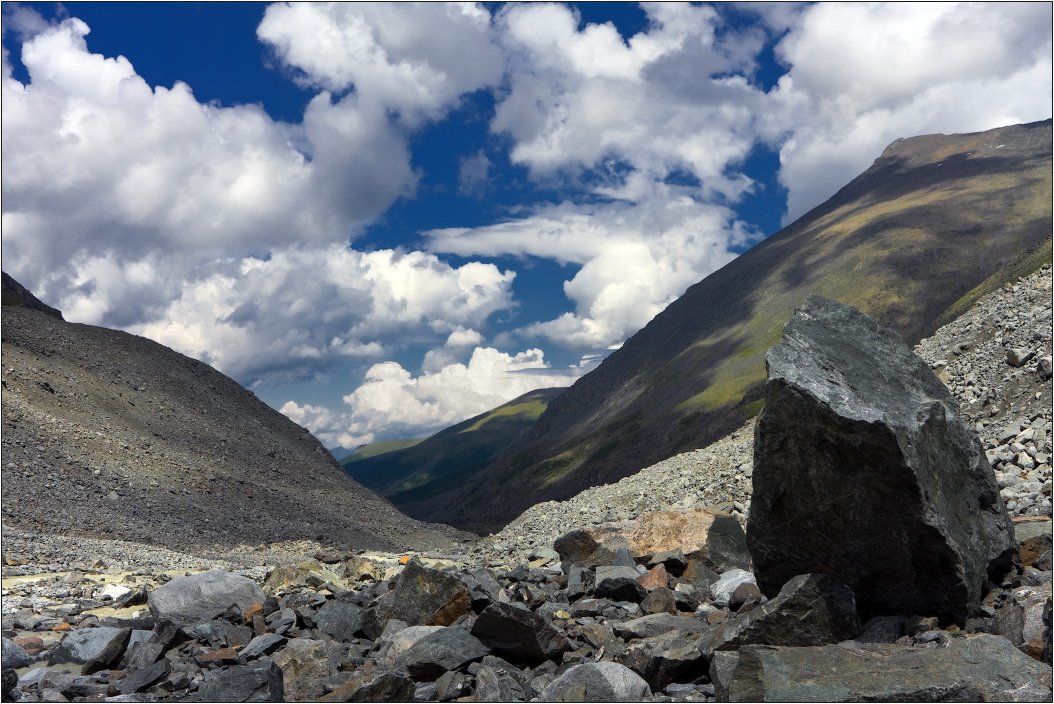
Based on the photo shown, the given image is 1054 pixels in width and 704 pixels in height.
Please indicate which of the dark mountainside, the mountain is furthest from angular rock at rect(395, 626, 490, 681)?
the dark mountainside

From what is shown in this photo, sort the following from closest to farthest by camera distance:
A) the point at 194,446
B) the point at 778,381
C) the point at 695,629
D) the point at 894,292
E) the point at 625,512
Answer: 1. the point at 778,381
2. the point at 695,629
3. the point at 625,512
4. the point at 194,446
5. the point at 894,292

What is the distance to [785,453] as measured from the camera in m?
10.4

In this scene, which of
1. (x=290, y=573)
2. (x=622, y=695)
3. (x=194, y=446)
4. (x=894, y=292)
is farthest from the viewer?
(x=894, y=292)

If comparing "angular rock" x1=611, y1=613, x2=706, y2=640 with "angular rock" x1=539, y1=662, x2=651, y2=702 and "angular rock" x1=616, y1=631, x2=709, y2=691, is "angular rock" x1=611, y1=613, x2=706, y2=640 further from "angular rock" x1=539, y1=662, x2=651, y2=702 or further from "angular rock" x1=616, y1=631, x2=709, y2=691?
"angular rock" x1=539, y1=662, x2=651, y2=702

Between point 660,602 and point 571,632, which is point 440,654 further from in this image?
point 660,602

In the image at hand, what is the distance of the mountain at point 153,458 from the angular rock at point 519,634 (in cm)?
3535

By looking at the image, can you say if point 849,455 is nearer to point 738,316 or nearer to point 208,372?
point 208,372

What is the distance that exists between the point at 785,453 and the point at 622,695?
3929 millimetres

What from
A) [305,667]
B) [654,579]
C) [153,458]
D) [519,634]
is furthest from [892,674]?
[153,458]

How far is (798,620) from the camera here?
385 inches

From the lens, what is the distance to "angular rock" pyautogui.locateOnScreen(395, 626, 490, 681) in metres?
10.6

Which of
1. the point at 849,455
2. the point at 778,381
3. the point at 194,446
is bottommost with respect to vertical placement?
the point at 849,455

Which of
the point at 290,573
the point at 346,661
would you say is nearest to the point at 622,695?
the point at 346,661

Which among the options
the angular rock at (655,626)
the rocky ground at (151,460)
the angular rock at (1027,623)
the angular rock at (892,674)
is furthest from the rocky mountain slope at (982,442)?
the rocky ground at (151,460)
